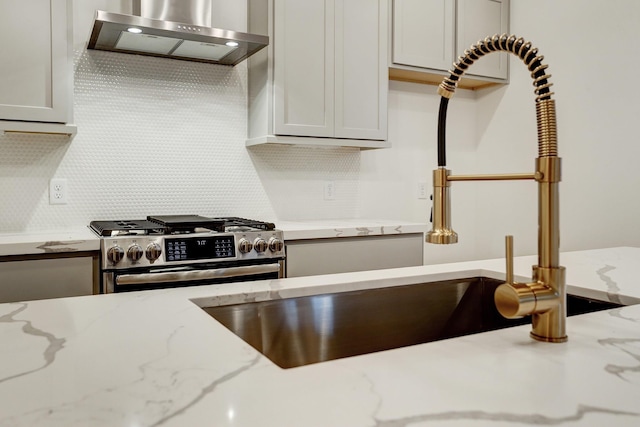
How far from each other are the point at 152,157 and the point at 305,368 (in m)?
2.40

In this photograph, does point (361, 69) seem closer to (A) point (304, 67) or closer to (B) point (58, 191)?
(A) point (304, 67)

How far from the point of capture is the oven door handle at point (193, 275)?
2211 mm

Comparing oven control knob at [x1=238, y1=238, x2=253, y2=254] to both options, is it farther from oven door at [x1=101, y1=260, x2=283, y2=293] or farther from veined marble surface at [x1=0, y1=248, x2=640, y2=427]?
veined marble surface at [x1=0, y1=248, x2=640, y2=427]

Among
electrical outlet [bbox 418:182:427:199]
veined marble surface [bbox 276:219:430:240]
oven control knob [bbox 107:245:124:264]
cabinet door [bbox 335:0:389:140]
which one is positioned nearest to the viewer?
oven control knob [bbox 107:245:124:264]

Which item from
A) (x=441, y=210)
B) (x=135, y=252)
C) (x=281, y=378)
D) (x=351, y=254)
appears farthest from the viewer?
(x=351, y=254)

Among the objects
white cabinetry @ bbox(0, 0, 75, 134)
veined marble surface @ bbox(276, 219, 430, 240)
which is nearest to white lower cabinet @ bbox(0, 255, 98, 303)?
white cabinetry @ bbox(0, 0, 75, 134)

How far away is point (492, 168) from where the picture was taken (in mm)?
3957

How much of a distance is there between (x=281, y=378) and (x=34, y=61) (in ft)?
7.02

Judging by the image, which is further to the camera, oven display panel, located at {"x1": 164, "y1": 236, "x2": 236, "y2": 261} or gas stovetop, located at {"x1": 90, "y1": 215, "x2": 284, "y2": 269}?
oven display panel, located at {"x1": 164, "y1": 236, "x2": 236, "y2": 261}

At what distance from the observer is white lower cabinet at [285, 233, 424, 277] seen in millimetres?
2666

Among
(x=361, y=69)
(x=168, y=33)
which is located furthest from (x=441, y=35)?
(x=168, y=33)

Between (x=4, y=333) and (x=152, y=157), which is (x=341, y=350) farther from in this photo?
(x=152, y=157)

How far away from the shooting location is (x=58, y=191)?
2.69m

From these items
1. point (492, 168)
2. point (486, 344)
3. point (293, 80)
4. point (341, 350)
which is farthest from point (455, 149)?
point (486, 344)
